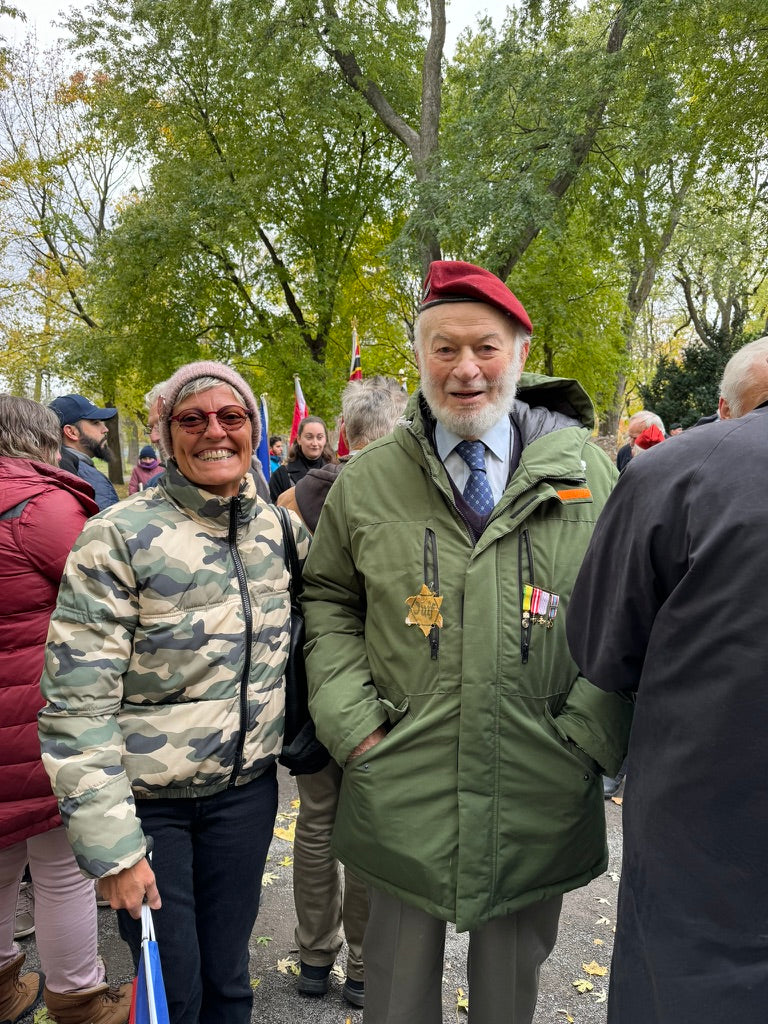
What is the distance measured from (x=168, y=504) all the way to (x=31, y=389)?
34849mm

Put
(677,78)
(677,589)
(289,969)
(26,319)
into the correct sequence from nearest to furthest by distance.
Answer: (677,589) → (289,969) → (677,78) → (26,319)

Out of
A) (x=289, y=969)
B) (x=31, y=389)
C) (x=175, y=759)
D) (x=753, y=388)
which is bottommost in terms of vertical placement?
(x=289, y=969)

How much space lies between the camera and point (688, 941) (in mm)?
1311

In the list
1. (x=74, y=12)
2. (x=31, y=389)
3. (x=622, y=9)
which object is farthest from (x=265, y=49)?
(x=31, y=389)

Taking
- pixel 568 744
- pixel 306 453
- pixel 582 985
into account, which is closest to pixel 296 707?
pixel 568 744

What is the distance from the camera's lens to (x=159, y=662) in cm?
185

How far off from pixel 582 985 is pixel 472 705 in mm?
1858

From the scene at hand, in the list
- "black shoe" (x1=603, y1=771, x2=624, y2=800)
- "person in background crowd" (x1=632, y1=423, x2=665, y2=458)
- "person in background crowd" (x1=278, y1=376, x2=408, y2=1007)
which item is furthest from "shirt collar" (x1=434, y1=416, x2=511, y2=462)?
"person in background crowd" (x1=632, y1=423, x2=665, y2=458)

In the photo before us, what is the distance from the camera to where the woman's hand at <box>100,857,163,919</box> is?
1.71 meters

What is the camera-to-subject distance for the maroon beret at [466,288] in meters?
1.94

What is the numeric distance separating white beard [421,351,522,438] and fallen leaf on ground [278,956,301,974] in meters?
2.35

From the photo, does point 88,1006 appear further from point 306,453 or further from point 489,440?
point 306,453

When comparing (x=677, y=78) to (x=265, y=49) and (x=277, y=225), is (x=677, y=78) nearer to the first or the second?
(x=265, y=49)

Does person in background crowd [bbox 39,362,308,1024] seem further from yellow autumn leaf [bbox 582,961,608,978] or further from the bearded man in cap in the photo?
yellow autumn leaf [bbox 582,961,608,978]
